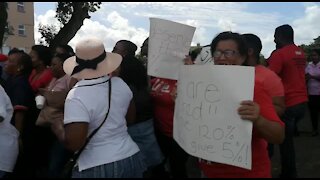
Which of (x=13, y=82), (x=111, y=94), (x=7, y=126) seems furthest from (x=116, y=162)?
(x=13, y=82)

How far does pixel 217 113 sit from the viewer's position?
205 cm

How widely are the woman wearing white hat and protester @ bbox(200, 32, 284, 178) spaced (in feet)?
1.63

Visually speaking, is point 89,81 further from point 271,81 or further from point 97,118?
point 271,81

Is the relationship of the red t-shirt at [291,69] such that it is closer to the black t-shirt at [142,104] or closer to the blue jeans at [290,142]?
the blue jeans at [290,142]

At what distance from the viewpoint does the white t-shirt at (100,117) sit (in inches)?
90.0

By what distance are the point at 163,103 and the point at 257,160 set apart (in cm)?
159

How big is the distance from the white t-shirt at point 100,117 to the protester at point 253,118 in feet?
1.73

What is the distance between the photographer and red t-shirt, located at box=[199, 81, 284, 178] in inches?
81.5

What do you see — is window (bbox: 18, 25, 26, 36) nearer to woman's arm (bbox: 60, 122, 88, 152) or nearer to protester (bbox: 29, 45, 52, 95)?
protester (bbox: 29, 45, 52, 95)

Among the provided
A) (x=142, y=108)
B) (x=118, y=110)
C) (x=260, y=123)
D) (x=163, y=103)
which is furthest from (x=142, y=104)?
(x=260, y=123)

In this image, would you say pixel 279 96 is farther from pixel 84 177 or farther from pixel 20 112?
pixel 20 112

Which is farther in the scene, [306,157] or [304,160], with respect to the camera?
[306,157]

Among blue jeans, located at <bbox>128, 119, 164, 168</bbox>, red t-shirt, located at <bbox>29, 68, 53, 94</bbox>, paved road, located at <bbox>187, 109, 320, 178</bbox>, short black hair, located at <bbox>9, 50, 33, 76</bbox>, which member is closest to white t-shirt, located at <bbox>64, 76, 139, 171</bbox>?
blue jeans, located at <bbox>128, 119, 164, 168</bbox>

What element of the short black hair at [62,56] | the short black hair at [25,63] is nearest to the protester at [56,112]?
the short black hair at [62,56]
